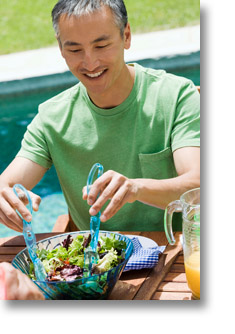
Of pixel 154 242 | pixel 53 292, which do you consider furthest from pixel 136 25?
pixel 53 292

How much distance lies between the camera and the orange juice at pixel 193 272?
1566 mm

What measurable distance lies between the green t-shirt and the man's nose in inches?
7.1

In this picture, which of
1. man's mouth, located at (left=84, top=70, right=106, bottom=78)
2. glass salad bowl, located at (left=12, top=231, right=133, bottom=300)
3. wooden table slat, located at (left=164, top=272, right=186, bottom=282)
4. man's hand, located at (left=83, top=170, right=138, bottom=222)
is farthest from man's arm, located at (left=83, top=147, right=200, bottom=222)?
man's mouth, located at (left=84, top=70, right=106, bottom=78)

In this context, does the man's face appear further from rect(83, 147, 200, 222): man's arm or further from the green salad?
the green salad

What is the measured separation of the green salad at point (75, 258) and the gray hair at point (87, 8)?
2.02 feet

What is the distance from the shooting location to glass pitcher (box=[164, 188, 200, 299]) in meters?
1.57

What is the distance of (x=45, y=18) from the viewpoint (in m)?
1.79

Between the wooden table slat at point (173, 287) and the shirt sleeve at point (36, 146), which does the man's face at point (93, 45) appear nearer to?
the shirt sleeve at point (36, 146)

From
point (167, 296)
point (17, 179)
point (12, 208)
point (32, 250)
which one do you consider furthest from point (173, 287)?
point (17, 179)

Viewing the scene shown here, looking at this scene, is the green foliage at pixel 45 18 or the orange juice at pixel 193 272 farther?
the green foliage at pixel 45 18

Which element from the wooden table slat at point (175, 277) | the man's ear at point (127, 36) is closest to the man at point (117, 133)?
the man's ear at point (127, 36)

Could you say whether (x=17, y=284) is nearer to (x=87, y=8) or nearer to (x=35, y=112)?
(x=35, y=112)
